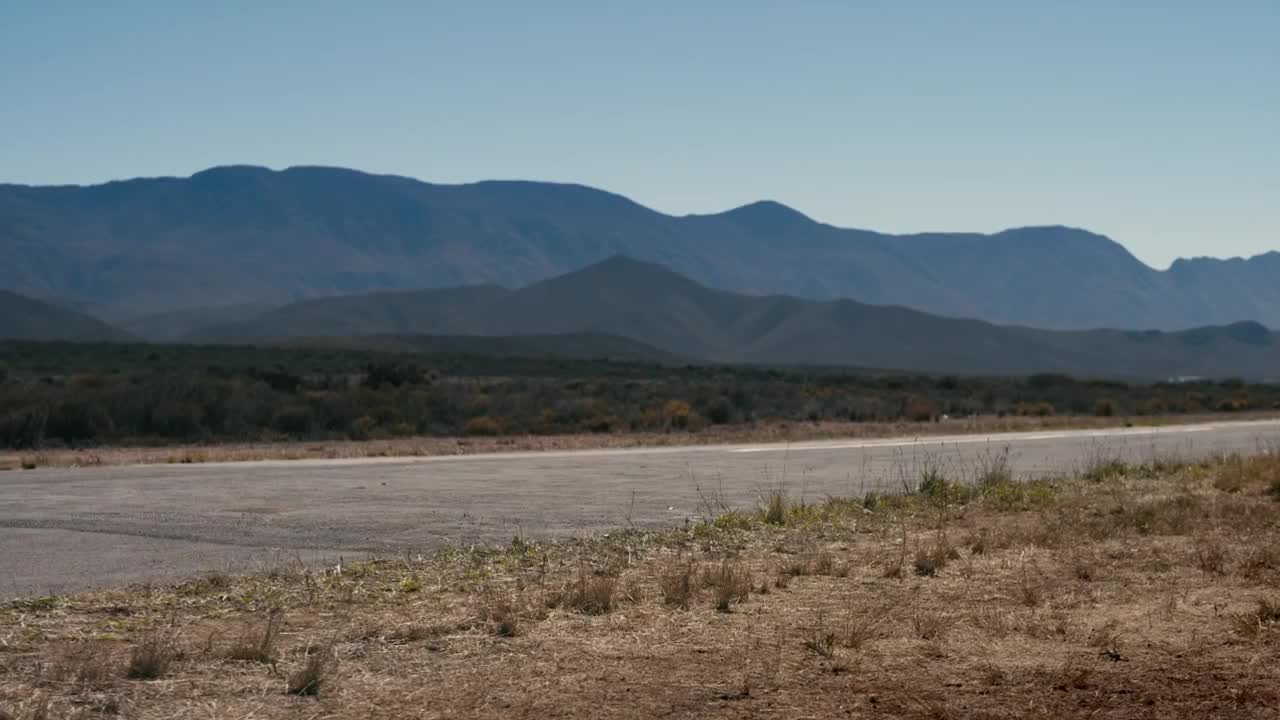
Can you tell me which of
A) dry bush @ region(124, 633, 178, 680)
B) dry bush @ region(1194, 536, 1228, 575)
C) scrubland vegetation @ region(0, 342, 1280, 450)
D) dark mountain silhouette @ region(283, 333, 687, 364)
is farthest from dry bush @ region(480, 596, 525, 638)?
dark mountain silhouette @ region(283, 333, 687, 364)

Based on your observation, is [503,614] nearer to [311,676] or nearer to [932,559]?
[311,676]

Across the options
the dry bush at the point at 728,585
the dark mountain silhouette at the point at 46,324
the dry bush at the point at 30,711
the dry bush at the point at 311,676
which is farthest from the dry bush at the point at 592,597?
the dark mountain silhouette at the point at 46,324

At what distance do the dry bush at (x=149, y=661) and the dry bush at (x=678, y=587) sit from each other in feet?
11.2

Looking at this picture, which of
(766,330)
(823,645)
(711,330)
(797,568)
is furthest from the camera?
(711,330)

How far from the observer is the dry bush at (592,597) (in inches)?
394

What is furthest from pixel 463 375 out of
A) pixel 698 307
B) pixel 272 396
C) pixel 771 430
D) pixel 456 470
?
pixel 698 307

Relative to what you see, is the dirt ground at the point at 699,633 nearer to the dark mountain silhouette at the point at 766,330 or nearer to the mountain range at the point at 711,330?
the mountain range at the point at 711,330

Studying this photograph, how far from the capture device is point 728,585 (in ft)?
34.5

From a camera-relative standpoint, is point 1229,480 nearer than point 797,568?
No

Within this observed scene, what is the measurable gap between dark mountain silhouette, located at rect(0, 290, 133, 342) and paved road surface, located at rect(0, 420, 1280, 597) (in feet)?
449

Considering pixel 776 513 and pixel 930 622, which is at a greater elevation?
pixel 776 513

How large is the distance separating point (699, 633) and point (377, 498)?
9119 mm

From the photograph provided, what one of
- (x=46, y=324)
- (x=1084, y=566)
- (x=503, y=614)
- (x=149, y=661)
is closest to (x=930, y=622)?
(x=503, y=614)

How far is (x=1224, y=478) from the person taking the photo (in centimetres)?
1917
